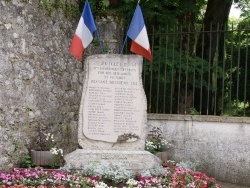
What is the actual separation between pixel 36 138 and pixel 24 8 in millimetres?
2092

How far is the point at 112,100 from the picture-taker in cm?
704

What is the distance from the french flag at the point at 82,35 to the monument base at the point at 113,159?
147 centimetres

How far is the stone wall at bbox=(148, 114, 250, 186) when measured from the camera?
8141 millimetres

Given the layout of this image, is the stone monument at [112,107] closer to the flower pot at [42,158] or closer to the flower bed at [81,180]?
the flower bed at [81,180]

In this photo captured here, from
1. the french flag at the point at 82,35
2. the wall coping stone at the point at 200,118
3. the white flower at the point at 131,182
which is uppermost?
the french flag at the point at 82,35

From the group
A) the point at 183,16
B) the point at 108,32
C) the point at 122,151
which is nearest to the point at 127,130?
the point at 122,151

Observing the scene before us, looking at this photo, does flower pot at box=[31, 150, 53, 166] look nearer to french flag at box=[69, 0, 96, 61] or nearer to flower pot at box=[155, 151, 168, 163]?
french flag at box=[69, 0, 96, 61]

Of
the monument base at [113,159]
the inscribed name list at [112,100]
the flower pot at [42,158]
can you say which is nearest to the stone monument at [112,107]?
the inscribed name list at [112,100]

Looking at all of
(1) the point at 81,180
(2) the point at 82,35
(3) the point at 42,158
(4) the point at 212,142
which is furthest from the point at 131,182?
(4) the point at 212,142

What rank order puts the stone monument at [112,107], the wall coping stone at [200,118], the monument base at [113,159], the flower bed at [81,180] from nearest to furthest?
the flower bed at [81,180] → the monument base at [113,159] → the stone monument at [112,107] → the wall coping stone at [200,118]

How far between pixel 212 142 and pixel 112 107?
7.68 feet

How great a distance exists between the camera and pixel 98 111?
701 centimetres

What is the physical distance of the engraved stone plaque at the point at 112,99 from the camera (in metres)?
6.99

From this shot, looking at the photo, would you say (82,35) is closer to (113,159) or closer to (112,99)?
(112,99)
